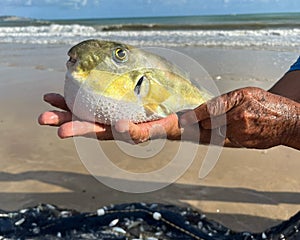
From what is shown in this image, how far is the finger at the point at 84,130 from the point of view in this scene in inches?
79.4

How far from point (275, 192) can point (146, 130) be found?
1.72m

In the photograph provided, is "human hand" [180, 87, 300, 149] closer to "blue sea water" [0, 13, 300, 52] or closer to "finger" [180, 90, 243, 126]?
"finger" [180, 90, 243, 126]

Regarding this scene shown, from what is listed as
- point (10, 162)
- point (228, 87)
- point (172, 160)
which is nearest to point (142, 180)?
point (172, 160)

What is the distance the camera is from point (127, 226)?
2545 millimetres

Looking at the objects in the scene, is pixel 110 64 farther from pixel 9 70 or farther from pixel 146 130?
pixel 9 70

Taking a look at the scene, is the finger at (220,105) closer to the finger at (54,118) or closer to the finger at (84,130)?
the finger at (84,130)

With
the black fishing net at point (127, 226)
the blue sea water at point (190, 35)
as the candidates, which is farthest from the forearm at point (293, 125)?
the blue sea water at point (190, 35)

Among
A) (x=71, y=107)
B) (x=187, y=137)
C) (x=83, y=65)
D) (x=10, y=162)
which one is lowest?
(x=10, y=162)

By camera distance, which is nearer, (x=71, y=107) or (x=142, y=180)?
(x=71, y=107)

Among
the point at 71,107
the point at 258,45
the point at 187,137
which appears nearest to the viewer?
the point at 71,107

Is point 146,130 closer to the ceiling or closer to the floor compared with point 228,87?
closer to the ceiling

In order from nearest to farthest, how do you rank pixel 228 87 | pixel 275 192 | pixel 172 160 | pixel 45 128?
pixel 275 192, pixel 172 160, pixel 45 128, pixel 228 87

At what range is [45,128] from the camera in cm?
491

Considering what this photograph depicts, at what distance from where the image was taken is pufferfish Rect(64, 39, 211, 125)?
1996 mm
